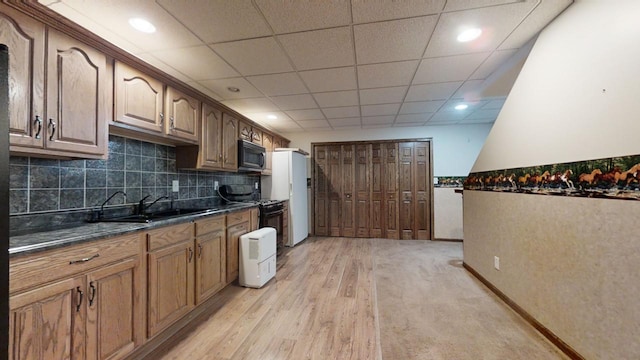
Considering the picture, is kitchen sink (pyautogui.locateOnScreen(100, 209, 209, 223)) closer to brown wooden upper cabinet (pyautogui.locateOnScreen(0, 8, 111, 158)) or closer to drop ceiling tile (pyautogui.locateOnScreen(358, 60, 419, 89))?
brown wooden upper cabinet (pyautogui.locateOnScreen(0, 8, 111, 158))

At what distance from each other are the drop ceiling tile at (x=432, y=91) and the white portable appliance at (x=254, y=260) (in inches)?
101

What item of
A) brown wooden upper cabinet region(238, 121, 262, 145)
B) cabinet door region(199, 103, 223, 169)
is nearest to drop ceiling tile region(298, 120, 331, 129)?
brown wooden upper cabinet region(238, 121, 262, 145)

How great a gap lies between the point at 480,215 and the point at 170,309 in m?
3.27

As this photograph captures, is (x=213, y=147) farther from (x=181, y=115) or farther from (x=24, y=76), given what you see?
(x=24, y=76)

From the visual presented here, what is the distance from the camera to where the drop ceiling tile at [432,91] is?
294 cm

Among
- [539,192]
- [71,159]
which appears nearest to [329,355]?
[539,192]

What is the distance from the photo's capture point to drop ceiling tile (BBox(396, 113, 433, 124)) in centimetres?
423

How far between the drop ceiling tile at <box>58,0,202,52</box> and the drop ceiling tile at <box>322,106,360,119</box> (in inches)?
87.1

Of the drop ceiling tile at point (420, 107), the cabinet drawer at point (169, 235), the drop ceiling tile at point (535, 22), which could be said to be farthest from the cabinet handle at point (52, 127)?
the drop ceiling tile at point (420, 107)

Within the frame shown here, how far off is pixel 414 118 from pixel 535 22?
2.62 metres

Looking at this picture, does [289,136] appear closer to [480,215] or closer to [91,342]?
[480,215]

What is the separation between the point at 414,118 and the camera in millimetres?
4430

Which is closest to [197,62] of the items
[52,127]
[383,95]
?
[52,127]

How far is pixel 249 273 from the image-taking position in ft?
9.31
